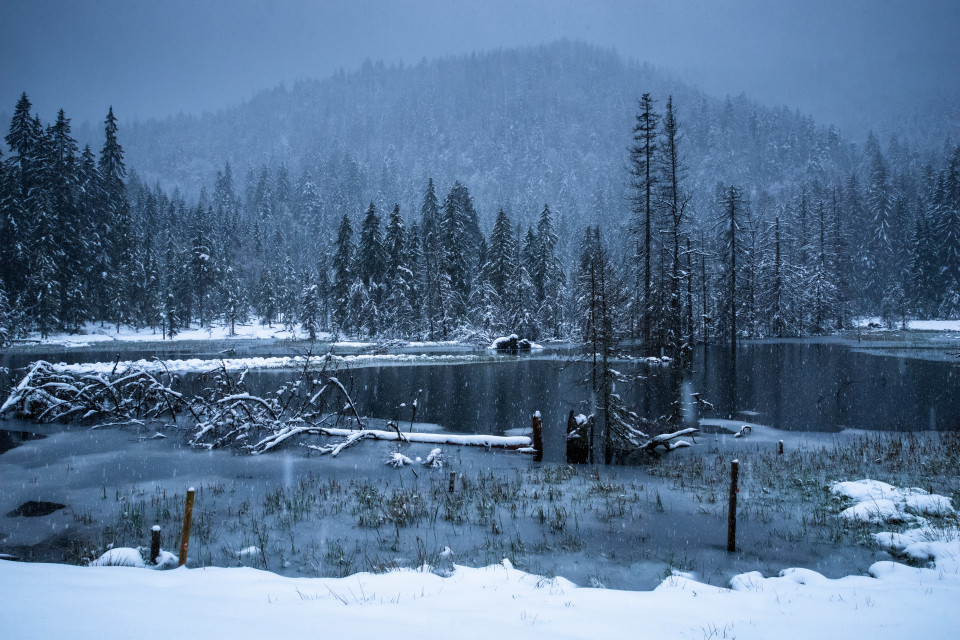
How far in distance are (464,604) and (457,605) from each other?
9 cm

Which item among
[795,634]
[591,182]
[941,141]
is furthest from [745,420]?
[941,141]

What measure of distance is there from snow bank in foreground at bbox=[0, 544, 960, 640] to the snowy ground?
0.02 metres

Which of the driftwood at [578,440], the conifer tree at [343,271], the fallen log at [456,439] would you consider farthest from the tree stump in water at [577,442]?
the conifer tree at [343,271]

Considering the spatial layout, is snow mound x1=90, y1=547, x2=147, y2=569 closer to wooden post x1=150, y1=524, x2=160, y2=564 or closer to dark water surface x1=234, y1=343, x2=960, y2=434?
wooden post x1=150, y1=524, x2=160, y2=564

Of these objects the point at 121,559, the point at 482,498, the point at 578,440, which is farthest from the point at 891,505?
the point at 121,559

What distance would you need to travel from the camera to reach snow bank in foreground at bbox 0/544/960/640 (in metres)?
3.95

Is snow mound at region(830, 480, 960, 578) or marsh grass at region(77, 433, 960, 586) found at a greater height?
snow mound at region(830, 480, 960, 578)

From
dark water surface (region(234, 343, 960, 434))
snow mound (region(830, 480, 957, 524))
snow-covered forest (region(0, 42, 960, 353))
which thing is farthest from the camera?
snow-covered forest (region(0, 42, 960, 353))

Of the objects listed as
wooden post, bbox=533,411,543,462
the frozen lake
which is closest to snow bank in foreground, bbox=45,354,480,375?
the frozen lake

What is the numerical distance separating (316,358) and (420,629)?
3561 cm

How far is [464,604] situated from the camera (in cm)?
496

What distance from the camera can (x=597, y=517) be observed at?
9000 mm

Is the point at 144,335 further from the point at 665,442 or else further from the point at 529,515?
the point at 529,515

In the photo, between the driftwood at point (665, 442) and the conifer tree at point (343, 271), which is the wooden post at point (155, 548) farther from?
the conifer tree at point (343, 271)
